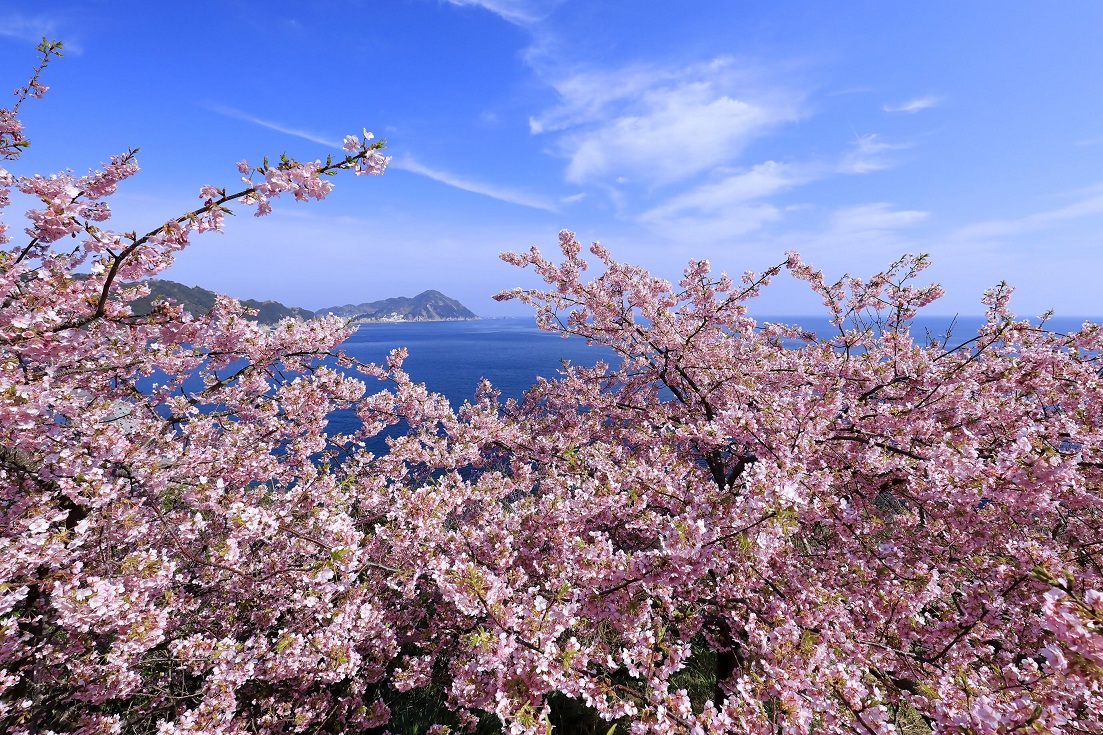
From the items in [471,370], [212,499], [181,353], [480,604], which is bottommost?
[471,370]

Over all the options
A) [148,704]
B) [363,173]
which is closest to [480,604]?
[363,173]

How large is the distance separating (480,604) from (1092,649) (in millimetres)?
3682

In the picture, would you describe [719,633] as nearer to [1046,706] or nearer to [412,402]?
[1046,706]

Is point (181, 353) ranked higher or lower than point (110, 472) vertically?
higher

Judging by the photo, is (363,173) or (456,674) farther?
(456,674)

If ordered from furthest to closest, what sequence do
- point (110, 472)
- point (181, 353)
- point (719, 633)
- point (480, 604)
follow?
point (181, 353) < point (719, 633) < point (110, 472) < point (480, 604)

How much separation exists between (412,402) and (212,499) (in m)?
4.56

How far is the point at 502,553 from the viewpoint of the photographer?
460 centimetres

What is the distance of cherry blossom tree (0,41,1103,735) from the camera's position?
360 cm

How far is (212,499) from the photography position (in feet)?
15.8

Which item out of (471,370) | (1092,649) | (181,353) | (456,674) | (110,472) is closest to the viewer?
(1092,649)

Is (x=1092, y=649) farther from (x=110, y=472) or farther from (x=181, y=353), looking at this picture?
(x=181, y=353)

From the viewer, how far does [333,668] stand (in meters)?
4.34

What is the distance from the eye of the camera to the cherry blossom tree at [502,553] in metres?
3.60
